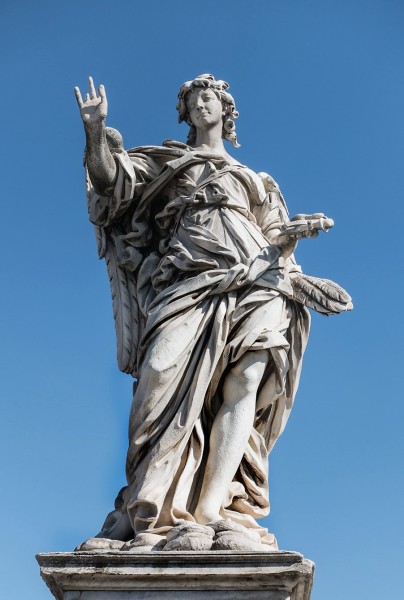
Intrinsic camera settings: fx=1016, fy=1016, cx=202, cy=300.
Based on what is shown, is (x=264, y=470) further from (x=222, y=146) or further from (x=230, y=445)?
(x=222, y=146)

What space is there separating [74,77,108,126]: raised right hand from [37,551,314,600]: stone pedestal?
11.7ft

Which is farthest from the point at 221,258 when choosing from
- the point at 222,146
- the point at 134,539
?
the point at 134,539

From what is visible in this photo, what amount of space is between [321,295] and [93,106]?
7.94ft

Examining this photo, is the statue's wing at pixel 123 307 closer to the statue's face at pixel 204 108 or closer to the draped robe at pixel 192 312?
the draped robe at pixel 192 312

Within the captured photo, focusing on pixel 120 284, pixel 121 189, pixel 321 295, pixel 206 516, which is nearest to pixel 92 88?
pixel 121 189

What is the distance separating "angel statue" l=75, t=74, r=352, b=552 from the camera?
734 cm

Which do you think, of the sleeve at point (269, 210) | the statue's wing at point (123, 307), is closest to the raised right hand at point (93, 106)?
the statue's wing at point (123, 307)

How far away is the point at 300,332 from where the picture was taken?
825cm

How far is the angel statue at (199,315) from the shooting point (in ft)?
24.1

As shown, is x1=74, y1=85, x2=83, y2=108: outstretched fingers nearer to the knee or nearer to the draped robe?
the draped robe

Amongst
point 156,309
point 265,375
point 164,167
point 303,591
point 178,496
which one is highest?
point 164,167

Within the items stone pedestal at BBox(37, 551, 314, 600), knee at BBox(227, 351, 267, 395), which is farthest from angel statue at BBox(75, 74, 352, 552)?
stone pedestal at BBox(37, 551, 314, 600)

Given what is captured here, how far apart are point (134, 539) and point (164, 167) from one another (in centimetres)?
339

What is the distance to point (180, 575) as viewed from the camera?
6.40m
